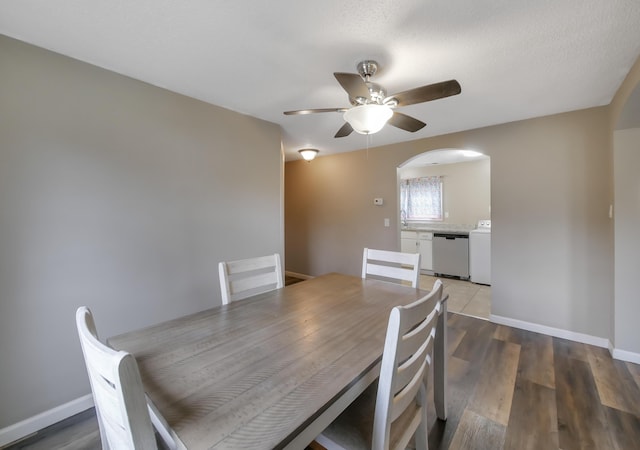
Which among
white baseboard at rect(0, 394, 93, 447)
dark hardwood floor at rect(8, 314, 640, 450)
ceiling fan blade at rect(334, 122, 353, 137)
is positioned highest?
ceiling fan blade at rect(334, 122, 353, 137)

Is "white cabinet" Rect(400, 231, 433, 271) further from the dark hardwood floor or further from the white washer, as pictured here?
the dark hardwood floor

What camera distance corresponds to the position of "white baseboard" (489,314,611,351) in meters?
2.57

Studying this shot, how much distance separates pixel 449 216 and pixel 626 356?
3661mm

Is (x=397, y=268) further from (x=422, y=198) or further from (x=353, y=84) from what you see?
(x=422, y=198)

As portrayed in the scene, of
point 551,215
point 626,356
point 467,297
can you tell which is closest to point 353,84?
point 551,215

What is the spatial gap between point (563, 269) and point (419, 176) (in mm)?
3745

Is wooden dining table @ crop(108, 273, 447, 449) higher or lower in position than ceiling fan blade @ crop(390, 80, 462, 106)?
lower

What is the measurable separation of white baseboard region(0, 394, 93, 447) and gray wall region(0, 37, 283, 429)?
0.13 ft

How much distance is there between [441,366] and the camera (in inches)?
64.0

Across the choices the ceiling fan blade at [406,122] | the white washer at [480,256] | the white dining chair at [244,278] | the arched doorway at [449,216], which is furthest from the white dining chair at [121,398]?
the white washer at [480,256]

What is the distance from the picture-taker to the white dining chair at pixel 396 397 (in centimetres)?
87

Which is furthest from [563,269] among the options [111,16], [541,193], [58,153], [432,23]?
[58,153]

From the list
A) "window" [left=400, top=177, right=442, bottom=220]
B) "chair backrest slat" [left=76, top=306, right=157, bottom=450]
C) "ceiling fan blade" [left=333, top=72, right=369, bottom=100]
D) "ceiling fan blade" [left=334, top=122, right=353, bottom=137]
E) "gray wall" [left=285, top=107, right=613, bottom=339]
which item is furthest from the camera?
"window" [left=400, top=177, right=442, bottom=220]

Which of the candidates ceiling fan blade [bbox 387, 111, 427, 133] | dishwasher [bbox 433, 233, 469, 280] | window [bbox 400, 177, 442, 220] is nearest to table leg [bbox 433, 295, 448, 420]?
ceiling fan blade [bbox 387, 111, 427, 133]
